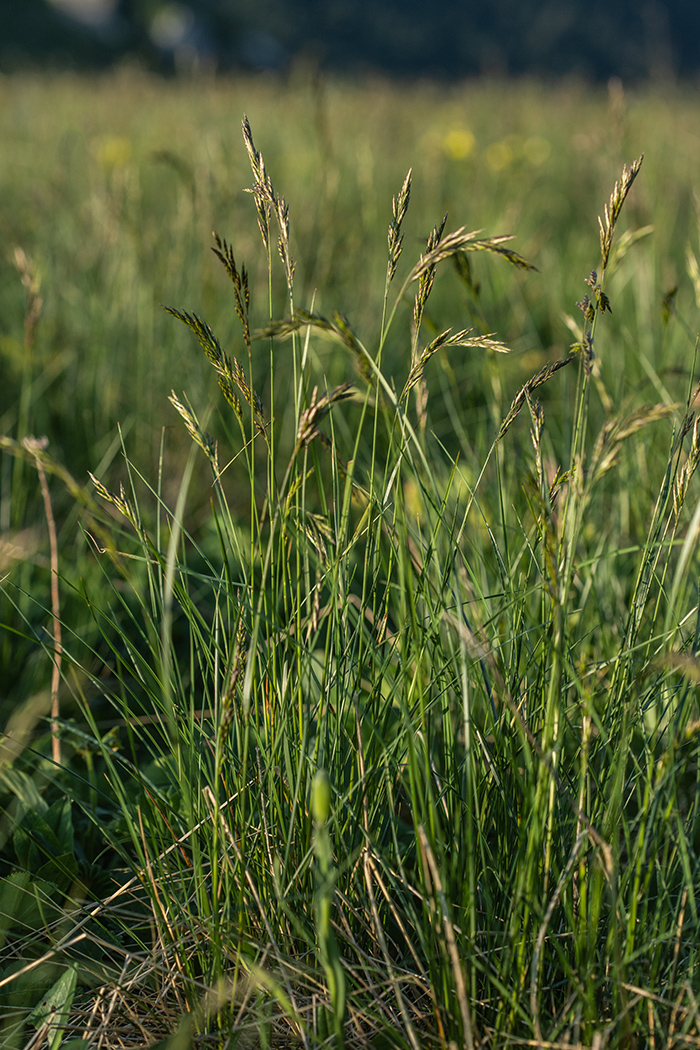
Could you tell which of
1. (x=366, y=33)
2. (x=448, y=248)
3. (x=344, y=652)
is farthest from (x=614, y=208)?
(x=366, y=33)

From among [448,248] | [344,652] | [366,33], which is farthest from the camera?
[366,33]

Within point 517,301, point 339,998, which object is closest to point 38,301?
point 339,998

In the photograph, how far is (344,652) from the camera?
0.76m

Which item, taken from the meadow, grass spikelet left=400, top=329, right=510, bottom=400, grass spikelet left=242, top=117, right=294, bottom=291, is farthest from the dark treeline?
grass spikelet left=400, top=329, right=510, bottom=400

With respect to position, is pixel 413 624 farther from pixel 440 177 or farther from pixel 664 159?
pixel 664 159

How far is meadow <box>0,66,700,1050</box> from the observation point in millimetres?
642

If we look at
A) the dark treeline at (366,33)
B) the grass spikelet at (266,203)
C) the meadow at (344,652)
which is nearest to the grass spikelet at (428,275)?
the meadow at (344,652)

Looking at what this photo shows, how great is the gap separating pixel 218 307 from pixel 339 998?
1785 mm

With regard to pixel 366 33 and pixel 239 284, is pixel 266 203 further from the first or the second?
pixel 366 33

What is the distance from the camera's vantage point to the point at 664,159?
4.21 m

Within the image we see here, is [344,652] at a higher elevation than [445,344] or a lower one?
lower

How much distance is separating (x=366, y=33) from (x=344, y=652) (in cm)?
3272

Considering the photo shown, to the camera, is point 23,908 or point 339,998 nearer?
point 339,998

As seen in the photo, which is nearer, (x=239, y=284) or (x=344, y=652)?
(x=239, y=284)
